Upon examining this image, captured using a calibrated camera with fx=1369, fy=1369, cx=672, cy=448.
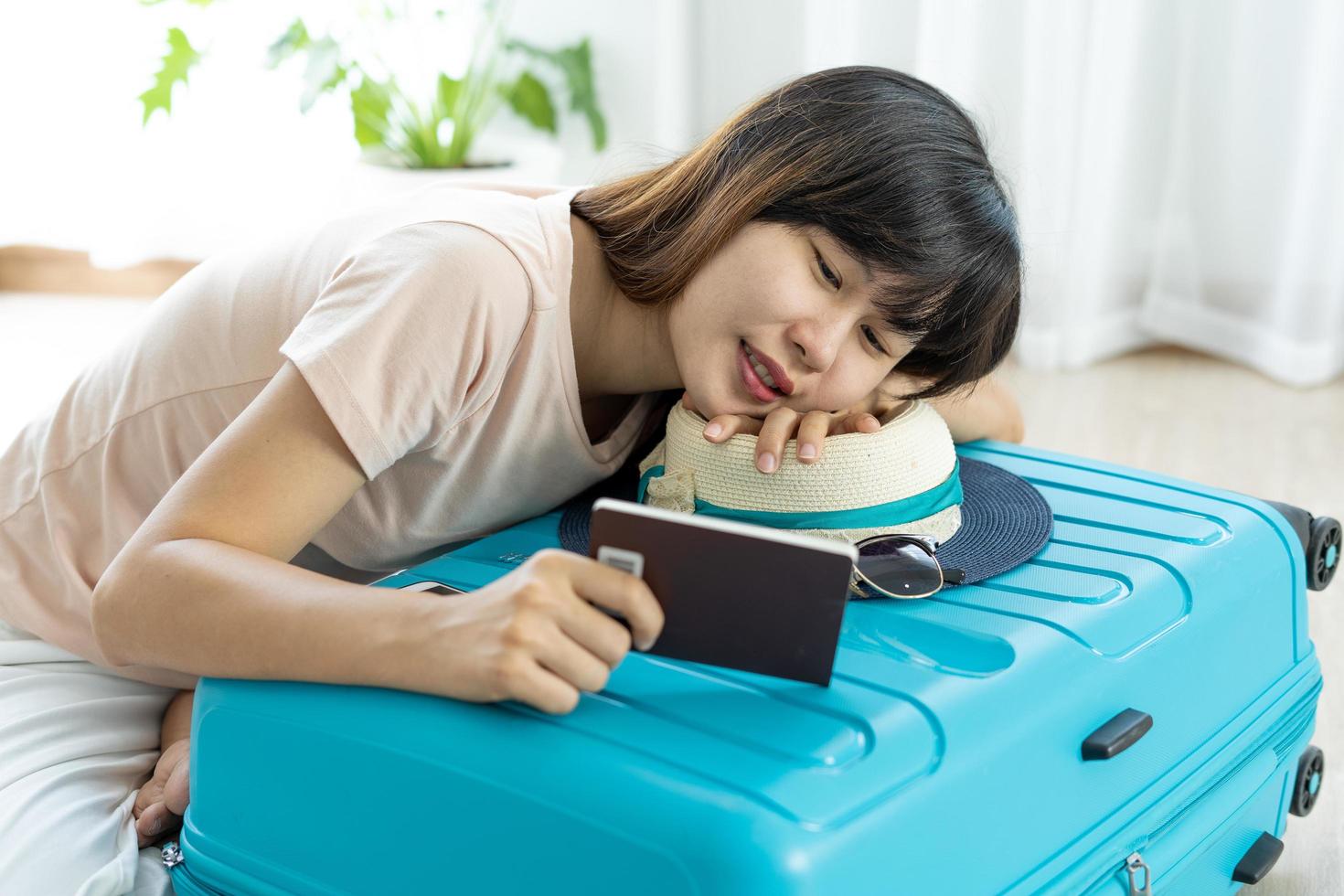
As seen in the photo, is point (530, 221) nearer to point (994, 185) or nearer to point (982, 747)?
point (994, 185)

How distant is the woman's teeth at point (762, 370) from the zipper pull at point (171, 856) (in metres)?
0.50

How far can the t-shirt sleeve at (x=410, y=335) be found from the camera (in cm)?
84

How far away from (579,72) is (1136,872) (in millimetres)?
2250

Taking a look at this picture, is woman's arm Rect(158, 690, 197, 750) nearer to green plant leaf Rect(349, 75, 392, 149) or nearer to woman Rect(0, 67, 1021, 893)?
woman Rect(0, 67, 1021, 893)

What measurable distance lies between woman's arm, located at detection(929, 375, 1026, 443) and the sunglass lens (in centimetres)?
30

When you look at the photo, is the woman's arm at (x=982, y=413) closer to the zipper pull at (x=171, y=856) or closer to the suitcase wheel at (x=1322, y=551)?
the suitcase wheel at (x=1322, y=551)

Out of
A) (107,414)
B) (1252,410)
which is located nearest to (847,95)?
(107,414)

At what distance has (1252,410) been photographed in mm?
2213

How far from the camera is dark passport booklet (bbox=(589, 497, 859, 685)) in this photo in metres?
0.67

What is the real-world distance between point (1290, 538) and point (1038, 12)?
5.10 ft

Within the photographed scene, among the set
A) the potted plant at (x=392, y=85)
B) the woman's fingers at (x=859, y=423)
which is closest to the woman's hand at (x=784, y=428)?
the woman's fingers at (x=859, y=423)

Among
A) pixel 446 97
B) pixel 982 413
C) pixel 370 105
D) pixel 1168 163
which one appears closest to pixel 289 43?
pixel 370 105

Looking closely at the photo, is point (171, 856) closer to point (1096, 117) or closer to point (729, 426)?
point (729, 426)

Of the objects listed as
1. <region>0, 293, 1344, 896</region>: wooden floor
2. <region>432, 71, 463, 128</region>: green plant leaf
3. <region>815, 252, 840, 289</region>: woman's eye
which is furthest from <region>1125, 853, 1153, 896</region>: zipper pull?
<region>432, 71, 463, 128</region>: green plant leaf
